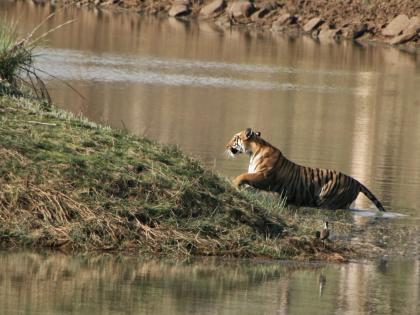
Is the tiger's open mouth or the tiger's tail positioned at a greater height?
the tiger's open mouth

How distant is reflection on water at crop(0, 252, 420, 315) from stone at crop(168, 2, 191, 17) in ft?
163

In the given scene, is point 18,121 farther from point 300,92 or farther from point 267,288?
point 300,92

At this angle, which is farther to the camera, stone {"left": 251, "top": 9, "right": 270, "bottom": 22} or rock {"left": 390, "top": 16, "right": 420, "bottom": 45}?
stone {"left": 251, "top": 9, "right": 270, "bottom": 22}

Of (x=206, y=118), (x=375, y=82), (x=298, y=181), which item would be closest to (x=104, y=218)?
(x=298, y=181)

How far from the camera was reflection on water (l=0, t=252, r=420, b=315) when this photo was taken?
376 inches

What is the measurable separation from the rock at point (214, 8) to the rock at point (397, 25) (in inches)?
362

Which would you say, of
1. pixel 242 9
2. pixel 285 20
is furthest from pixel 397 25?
pixel 242 9

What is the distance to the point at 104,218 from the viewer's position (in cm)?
1164

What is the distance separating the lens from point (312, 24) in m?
56.4

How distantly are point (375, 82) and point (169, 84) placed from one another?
28.4 ft

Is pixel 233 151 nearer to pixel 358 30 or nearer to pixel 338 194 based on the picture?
pixel 338 194

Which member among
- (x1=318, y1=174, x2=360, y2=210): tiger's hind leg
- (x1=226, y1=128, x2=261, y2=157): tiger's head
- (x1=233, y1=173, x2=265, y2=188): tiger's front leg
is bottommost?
(x1=318, y1=174, x2=360, y2=210): tiger's hind leg

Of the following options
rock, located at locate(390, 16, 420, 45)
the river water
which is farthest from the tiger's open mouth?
rock, located at locate(390, 16, 420, 45)

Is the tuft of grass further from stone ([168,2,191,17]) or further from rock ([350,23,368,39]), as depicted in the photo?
stone ([168,2,191,17])
